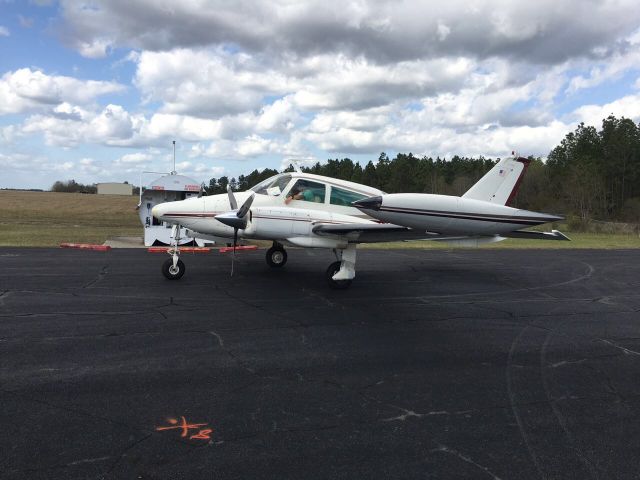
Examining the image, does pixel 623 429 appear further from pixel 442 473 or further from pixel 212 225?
pixel 212 225

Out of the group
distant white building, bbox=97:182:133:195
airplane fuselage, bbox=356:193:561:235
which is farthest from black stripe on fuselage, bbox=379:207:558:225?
distant white building, bbox=97:182:133:195

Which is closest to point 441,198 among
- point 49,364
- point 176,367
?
point 176,367

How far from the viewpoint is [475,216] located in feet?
31.0

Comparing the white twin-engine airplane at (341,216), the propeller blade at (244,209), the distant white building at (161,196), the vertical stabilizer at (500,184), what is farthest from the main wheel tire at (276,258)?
the distant white building at (161,196)

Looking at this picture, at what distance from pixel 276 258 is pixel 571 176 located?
59.8 m

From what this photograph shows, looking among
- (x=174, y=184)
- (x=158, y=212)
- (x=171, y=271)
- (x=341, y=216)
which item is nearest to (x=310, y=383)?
(x=341, y=216)

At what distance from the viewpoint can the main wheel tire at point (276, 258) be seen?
14.7 meters

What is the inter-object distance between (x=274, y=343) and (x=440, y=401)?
8.85ft

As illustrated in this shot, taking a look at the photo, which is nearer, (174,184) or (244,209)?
(244,209)

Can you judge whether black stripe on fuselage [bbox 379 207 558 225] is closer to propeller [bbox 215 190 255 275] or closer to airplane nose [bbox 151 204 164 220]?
propeller [bbox 215 190 255 275]

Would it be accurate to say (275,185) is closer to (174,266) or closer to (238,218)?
(238,218)

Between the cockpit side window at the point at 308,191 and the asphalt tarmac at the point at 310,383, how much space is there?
257cm

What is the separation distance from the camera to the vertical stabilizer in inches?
A: 479

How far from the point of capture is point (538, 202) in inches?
2699
